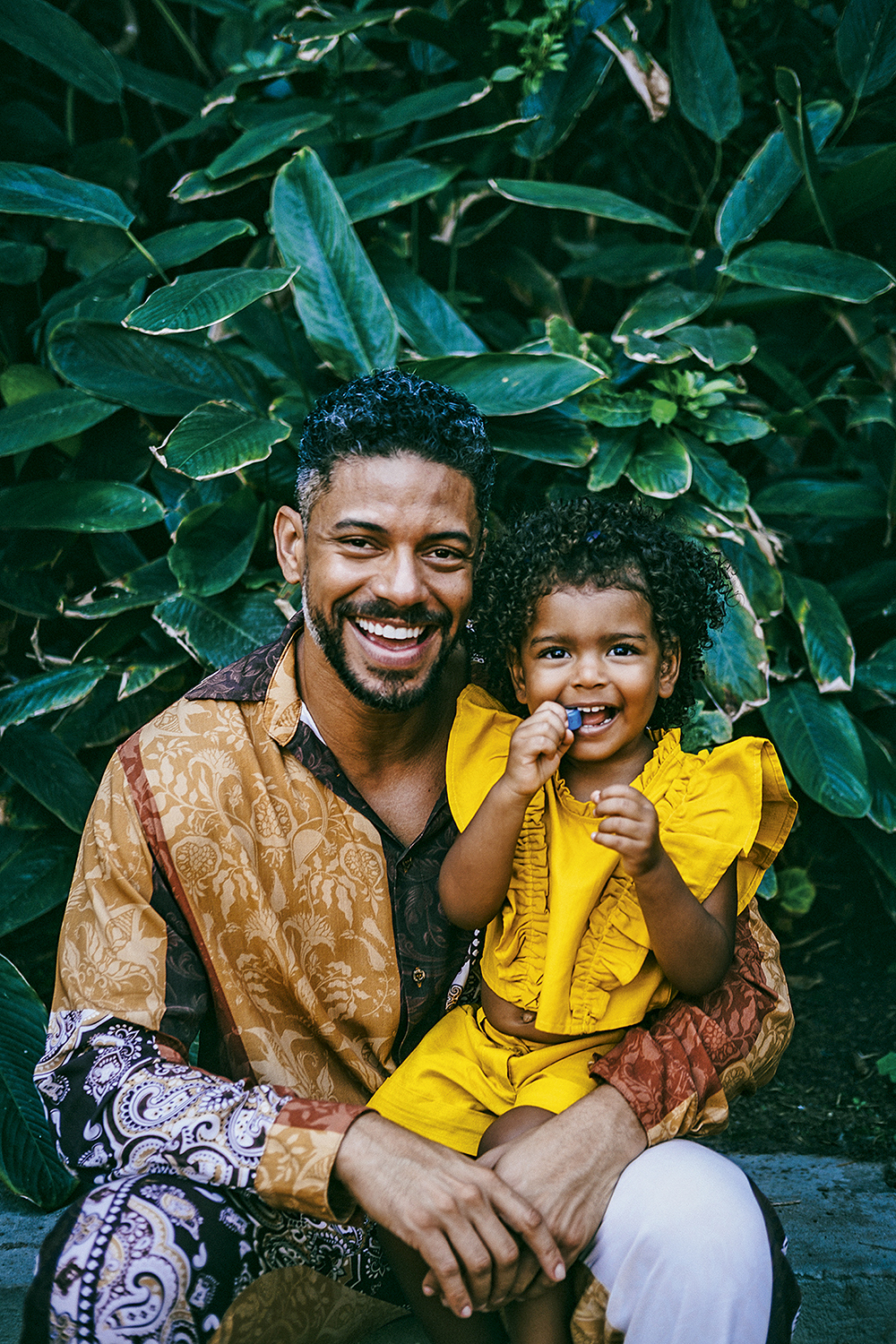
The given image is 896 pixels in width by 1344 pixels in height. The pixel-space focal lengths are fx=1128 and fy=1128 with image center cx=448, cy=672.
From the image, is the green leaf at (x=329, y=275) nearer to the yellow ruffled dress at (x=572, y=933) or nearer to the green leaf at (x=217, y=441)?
the green leaf at (x=217, y=441)

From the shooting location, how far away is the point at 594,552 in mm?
1729

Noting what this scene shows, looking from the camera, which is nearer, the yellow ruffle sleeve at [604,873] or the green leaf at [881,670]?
the yellow ruffle sleeve at [604,873]

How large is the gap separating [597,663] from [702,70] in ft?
6.66

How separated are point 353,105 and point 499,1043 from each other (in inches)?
98.6

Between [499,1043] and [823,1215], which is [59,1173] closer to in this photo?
[499,1043]

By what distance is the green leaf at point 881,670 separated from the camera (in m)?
2.75

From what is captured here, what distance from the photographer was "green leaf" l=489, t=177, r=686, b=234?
8.76ft

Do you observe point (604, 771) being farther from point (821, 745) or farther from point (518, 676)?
point (821, 745)

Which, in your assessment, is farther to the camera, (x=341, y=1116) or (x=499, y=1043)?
(x=499, y=1043)

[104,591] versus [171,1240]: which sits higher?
[104,591]

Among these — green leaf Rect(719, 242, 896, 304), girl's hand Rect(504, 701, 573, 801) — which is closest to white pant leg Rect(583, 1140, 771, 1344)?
girl's hand Rect(504, 701, 573, 801)

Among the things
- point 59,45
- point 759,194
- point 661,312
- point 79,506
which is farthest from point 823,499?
point 59,45

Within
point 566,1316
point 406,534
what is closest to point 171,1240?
point 566,1316

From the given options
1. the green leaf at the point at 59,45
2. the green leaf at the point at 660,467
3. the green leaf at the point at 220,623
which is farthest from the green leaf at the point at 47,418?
the green leaf at the point at 660,467
